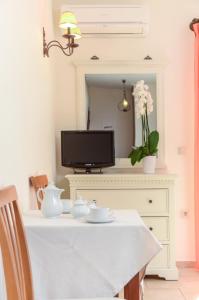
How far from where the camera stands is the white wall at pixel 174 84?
→ 4.28 metres

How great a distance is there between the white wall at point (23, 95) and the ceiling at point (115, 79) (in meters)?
0.66

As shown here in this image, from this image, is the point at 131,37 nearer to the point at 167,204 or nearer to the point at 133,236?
the point at 167,204

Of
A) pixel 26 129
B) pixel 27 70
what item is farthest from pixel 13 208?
pixel 27 70

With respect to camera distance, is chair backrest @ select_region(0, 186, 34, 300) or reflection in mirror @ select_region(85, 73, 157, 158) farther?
reflection in mirror @ select_region(85, 73, 157, 158)

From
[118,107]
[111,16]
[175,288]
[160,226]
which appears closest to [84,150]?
[118,107]

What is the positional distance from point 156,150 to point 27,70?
1.73 meters

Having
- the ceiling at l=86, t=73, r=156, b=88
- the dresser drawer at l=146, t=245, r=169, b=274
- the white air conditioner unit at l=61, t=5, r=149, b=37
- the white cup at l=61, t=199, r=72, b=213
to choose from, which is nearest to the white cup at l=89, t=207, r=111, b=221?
the white cup at l=61, t=199, r=72, b=213

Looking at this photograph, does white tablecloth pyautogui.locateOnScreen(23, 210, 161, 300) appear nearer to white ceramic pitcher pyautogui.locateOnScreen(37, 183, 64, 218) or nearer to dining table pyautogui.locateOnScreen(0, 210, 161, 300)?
dining table pyautogui.locateOnScreen(0, 210, 161, 300)

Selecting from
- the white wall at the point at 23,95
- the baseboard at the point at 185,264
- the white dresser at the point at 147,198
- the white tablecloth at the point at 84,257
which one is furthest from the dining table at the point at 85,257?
the baseboard at the point at 185,264

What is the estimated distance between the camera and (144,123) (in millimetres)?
4250

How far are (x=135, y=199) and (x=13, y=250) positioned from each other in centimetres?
236

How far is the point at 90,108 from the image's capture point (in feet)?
14.1

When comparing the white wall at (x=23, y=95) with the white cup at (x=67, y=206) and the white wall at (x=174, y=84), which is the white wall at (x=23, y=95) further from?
the white wall at (x=174, y=84)

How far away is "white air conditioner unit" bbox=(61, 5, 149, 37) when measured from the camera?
13.4 feet
